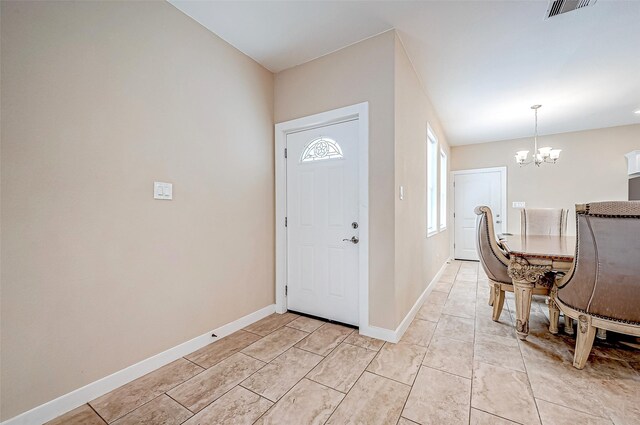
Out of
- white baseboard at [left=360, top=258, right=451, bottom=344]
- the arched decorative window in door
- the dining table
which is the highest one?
the arched decorative window in door

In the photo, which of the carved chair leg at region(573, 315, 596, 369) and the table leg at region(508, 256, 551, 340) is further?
the table leg at region(508, 256, 551, 340)

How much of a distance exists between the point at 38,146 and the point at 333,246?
84.1 inches

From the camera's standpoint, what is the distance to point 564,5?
1.92 meters

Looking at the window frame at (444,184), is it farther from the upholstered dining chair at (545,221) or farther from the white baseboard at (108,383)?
the white baseboard at (108,383)

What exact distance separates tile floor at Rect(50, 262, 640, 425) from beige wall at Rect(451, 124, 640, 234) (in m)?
3.71

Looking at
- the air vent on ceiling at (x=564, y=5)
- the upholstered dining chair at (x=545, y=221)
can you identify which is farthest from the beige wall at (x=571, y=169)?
the air vent on ceiling at (x=564, y=5)

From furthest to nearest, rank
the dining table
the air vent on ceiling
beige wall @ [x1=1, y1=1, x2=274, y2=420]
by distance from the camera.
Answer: the dining table
the air vent on ceiling
beige wall @ [x1=1, y1=1, x2=274, y2=420]

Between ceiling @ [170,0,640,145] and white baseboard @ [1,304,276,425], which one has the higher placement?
ceiling @ [170,0,640,145]

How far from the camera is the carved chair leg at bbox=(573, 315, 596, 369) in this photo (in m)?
1.75

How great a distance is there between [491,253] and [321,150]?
1957mm

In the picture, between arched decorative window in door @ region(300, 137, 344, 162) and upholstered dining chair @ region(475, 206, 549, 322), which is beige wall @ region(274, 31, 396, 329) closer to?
arched decorative window in door @ region(300, 137, 344, 162)

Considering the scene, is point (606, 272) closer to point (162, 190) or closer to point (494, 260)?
point (494, 260)

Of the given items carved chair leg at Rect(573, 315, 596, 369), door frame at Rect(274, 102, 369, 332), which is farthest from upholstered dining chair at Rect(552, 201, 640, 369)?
door frame at Rect(274, 102, 369, 332)

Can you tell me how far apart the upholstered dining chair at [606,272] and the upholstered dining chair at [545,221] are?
85.3 inches
